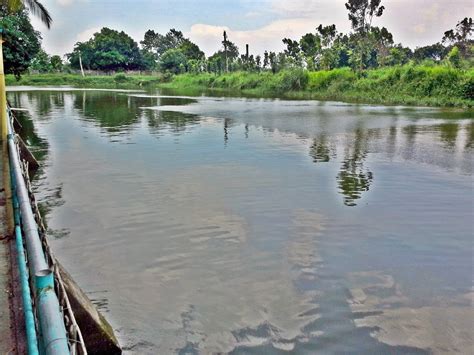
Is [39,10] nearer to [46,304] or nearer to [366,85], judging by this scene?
[46,304]

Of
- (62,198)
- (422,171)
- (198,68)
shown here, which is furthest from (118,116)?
(198,68)

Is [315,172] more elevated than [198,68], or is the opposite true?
[198,68]

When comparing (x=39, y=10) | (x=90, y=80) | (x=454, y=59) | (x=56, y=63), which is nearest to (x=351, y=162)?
(x=39, y=10)

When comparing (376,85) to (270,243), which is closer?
(270,243)

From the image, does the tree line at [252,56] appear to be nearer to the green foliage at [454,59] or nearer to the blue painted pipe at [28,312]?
the green foliage at [454,59]

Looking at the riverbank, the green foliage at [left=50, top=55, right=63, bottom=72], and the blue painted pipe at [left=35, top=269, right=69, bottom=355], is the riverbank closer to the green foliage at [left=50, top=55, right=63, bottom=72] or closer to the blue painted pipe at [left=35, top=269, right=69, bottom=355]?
the blue painted pipe at [left=35, top=269, right=69, bottom=355]

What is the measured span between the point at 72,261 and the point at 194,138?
9852 mm

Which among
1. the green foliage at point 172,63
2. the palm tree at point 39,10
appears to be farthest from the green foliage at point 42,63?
the palm tree at point 39,10

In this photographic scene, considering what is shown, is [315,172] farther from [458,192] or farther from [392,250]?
[392,250]

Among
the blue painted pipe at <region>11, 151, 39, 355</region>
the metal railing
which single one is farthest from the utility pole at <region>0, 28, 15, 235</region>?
the metal railing

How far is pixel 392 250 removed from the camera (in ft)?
20.0

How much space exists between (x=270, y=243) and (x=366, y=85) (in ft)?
110

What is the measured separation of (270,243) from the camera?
636 cm

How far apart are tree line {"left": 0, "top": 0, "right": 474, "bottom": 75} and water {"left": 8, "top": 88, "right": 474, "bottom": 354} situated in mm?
17297
